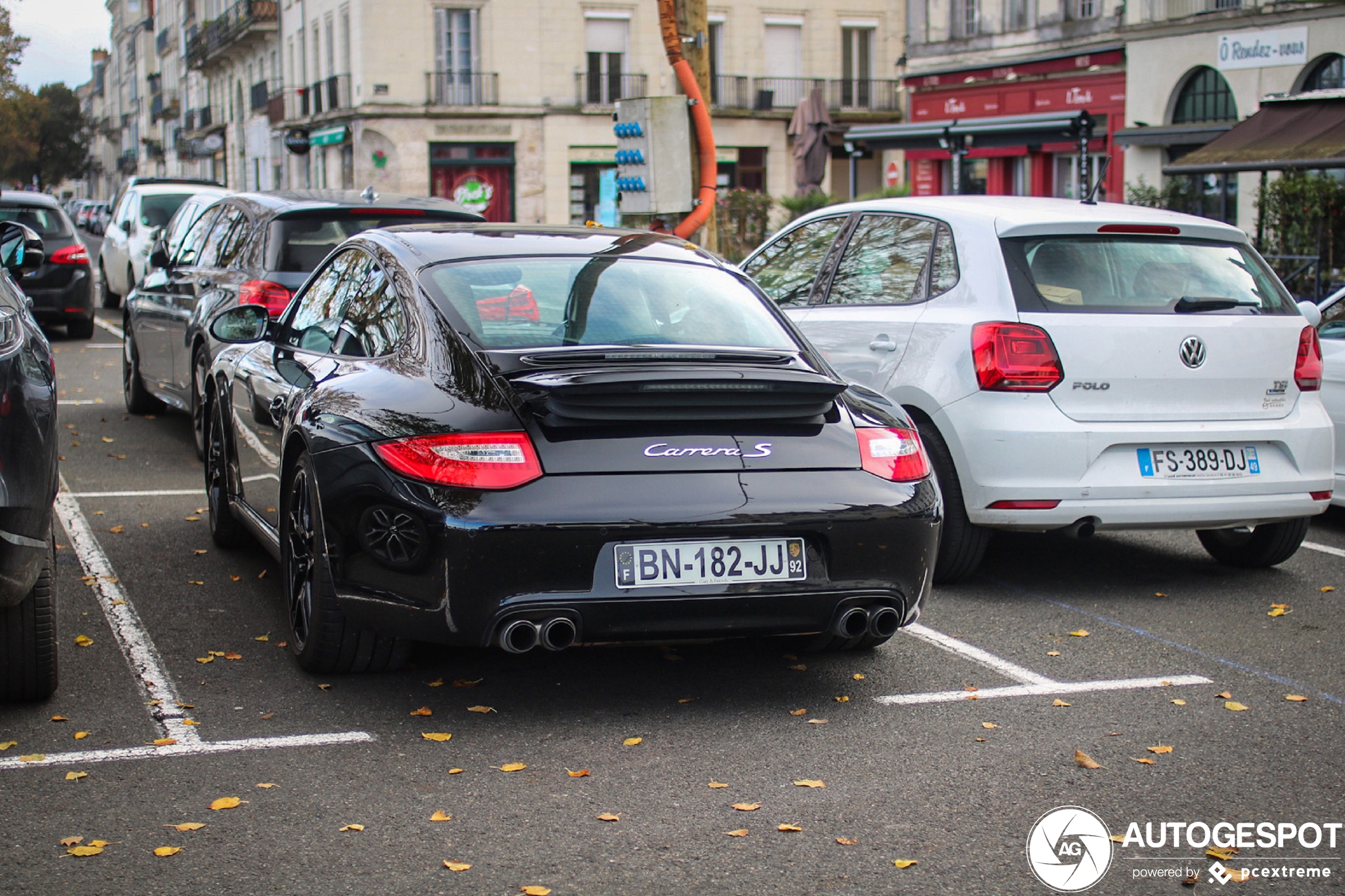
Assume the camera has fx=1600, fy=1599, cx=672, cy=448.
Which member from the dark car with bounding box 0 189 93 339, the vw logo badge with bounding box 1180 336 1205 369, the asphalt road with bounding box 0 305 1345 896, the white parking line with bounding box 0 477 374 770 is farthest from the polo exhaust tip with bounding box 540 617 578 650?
the dark car with bounding box 0 189 93 339

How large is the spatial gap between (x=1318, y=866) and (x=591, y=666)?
2.42 m

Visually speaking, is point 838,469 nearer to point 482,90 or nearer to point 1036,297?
point 1036,297

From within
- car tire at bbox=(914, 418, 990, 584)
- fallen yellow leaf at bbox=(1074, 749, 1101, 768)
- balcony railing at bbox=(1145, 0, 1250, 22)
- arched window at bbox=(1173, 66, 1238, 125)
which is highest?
balcony railing at bbox=(1145, 0, 1250, 22)

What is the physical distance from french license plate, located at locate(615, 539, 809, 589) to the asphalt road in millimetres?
457

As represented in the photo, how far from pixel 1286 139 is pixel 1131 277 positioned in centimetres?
1150

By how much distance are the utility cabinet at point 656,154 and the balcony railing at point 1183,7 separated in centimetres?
1484

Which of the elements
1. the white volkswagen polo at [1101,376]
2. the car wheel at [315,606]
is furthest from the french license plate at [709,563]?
the white volkswagen polo at [1101,376]

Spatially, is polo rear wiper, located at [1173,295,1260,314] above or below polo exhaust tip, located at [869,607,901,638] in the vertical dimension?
above

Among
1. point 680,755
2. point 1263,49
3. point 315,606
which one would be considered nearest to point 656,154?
point 315,606

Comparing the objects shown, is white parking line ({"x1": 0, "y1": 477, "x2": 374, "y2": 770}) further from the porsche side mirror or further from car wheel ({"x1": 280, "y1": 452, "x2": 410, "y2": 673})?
the porsche side mirror

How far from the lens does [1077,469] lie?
6250mm

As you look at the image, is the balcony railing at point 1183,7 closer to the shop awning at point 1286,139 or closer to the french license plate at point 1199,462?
the shop awning at point 1286,139

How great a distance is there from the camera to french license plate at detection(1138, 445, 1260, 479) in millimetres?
6332

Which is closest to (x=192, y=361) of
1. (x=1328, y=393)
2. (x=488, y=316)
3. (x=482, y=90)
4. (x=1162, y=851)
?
(x=488, y=316)
